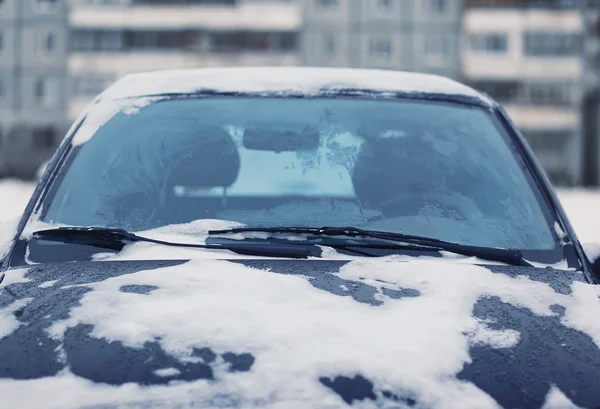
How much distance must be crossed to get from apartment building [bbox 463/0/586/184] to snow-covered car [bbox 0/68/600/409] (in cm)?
5216

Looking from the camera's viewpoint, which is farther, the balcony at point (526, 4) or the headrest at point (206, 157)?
the balcony at point (526, 4)

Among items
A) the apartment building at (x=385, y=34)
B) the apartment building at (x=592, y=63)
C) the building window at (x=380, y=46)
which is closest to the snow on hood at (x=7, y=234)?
the apartment building at (x=385, y=34)

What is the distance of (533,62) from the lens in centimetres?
5422

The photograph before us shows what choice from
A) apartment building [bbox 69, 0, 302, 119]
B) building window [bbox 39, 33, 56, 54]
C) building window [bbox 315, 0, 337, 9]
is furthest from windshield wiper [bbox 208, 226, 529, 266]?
building window [bbox 39, 33, 56, 54]

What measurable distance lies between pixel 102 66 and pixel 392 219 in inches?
2050

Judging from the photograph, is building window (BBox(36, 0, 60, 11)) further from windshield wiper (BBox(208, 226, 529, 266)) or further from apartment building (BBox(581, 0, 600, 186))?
windshield wiper (BBox(208, 226, 529, 266))

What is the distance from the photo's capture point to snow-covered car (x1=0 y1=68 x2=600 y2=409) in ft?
5.40

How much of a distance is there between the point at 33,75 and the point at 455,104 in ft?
176

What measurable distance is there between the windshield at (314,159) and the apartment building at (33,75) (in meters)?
52.4

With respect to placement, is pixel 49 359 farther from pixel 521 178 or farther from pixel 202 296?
pixel 521 178

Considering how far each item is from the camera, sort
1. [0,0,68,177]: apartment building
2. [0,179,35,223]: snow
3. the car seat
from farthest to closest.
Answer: [0,0,68,177]: apartment building → [0,179,35,223]: snow → the car seat

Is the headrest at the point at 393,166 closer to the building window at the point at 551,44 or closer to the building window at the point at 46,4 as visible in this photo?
the building window at the point at 551,44

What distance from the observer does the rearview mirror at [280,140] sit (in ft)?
9.18

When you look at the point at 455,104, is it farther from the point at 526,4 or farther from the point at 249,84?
the point at 526,4
